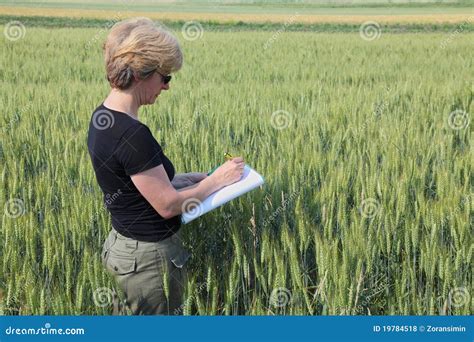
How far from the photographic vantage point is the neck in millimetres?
1508

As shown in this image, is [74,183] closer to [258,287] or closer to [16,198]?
[16,198]

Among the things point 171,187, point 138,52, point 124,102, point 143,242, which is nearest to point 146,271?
point 143,242

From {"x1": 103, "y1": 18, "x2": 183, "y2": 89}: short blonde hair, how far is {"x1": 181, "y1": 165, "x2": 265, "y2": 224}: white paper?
0.32 metres

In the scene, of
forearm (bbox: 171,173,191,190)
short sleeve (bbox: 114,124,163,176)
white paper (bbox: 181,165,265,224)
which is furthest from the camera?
forearm (bbox: 171,173,191,190)

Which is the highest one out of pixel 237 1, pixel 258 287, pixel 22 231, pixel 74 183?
pixel 237 1

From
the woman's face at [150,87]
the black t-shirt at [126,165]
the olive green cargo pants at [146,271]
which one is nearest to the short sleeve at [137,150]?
the black t-shirt at [126,165]

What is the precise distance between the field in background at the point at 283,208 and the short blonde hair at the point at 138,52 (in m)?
0.44

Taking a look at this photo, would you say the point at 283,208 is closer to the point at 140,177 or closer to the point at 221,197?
the point at 221,197

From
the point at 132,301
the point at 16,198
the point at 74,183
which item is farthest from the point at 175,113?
the point at 132,301

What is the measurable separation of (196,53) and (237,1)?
38.5 metres

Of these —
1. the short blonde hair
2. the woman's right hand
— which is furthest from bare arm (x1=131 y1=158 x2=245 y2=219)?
the short blonde hair

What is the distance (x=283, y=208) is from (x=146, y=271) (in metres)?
0.57

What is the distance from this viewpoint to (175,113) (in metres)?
3.69

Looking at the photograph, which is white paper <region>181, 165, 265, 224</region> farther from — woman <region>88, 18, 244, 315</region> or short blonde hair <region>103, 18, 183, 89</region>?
short blonde hair <region>103, 18, 183, 89</region>
